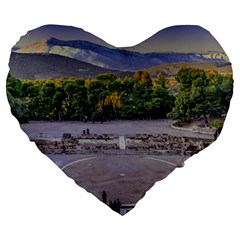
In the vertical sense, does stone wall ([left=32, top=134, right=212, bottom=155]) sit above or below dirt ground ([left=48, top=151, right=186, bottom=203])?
above

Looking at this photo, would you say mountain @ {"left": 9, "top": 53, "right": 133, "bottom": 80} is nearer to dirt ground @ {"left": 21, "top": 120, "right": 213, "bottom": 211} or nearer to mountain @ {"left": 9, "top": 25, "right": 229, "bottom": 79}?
mountain @ {"left": 9, "top": 25, "right": 229, "bottom": 79}

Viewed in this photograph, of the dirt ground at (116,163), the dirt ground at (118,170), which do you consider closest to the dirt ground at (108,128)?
the dirt ground at (116,163)

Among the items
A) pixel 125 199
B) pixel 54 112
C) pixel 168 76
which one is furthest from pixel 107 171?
pixel 168 76

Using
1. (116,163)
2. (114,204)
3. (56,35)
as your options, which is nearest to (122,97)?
(116,163)

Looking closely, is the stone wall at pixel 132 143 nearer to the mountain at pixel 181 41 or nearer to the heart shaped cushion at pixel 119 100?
the heart shaped cushion at pixel 119 100

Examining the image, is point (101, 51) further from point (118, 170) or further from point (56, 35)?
point (118, 170)

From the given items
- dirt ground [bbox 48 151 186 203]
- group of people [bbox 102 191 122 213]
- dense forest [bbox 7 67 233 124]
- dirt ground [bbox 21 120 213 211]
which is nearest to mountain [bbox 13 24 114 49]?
dense forest [bbox 7 67 233 124]
